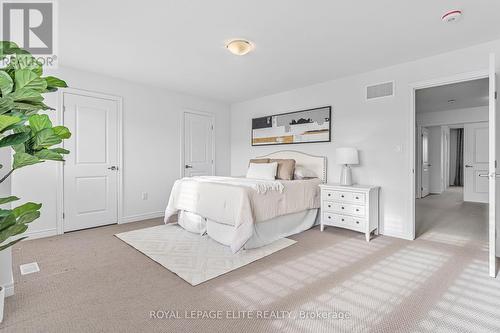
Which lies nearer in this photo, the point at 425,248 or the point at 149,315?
the point at 149,315

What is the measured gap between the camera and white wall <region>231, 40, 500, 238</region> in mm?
3094

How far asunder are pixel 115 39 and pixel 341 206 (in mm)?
3400

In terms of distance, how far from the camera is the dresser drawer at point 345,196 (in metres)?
3.35

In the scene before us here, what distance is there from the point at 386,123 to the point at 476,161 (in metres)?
4.41

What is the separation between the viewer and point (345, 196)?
11.5ft

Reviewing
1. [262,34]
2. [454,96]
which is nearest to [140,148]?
[262,34]

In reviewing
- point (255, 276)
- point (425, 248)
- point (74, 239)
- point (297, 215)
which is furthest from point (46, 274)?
point (425, 248)

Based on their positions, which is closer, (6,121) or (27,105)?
(6,121)

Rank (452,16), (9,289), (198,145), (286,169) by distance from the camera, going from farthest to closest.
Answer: (198,145) → (286,169) → (452,16) → (9,289)

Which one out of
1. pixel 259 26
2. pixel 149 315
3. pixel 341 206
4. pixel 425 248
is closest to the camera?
pixel 149 315

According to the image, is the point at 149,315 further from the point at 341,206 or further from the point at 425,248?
the point at 425,248

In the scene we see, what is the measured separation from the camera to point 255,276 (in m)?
2.30

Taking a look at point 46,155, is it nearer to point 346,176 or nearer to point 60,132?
point 60,132

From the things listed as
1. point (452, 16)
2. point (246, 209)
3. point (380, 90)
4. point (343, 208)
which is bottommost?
point (343, 208)
